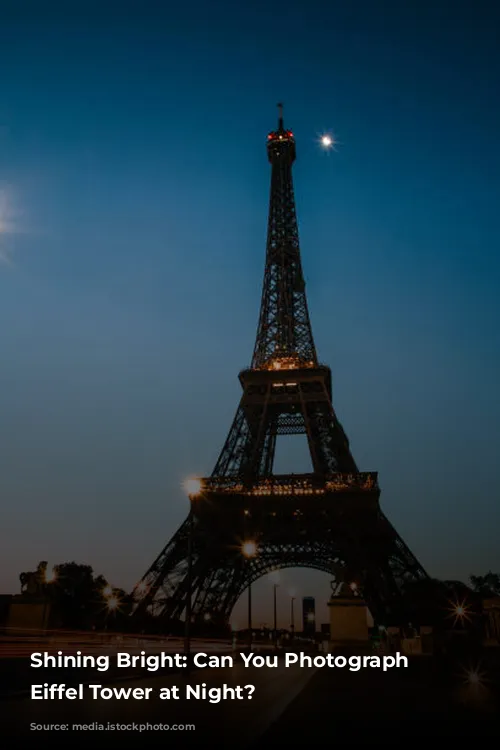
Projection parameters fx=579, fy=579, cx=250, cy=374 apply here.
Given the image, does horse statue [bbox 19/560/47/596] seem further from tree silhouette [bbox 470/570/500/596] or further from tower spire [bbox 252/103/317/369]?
tree silhouette [bbox 470/570/500/596]

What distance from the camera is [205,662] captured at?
25.7m

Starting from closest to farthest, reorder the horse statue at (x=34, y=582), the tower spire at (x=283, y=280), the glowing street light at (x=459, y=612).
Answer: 1. the horse statue at (x=34, y=582)
2. the glowing street light at (x=459, y=612)
3. the tower spire at (x=283, y=280)

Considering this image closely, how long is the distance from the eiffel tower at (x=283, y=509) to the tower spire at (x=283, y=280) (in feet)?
0.45

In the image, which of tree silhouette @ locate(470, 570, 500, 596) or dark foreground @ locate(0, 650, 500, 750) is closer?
dark foreground @ locate(0, 650, 500, 750)

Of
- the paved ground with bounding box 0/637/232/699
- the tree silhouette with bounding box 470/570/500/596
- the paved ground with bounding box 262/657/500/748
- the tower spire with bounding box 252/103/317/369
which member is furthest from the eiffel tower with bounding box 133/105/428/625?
the tree silhouette with bounding box 470/570/500/596

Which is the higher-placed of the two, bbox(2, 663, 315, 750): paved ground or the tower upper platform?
the tower upper platform

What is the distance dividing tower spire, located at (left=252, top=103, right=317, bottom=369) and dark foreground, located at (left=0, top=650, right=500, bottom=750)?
4156 centimetres

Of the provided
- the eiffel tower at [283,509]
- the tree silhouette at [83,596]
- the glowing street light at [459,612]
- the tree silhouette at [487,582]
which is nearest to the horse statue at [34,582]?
the eiffel tower at [283,509]

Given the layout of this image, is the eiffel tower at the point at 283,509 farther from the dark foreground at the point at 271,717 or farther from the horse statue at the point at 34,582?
the dark foreground at the point at 271,717

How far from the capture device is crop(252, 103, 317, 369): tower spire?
56.9 m

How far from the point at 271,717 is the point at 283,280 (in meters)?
53.8

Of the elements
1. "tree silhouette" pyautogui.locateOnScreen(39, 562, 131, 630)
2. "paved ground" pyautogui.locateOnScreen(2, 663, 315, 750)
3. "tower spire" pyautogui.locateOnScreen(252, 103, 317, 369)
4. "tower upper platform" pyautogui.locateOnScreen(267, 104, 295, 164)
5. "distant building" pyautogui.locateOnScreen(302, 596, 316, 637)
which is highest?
"tower upper platform" pyautogui.locateOnScreen(267, 104, 295, 164)

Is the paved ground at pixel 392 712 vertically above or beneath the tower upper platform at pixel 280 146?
beneath

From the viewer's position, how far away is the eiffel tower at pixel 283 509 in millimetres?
44125
